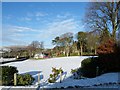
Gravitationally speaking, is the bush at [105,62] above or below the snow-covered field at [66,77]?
above

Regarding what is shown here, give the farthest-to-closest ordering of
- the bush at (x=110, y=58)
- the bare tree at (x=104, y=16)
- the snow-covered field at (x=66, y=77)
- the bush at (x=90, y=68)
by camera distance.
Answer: the bare tree at (x=104, y=16) → the bush at (x=90, y=68) → the bush at (x=110, y=58) → the snow-covered field at (x=66, y=77)

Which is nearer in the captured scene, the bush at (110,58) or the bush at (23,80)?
the bush at (23,80)

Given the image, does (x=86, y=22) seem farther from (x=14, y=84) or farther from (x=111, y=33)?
(x=14, y=84)

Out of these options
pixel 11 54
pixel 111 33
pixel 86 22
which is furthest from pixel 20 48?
pixel 111 33

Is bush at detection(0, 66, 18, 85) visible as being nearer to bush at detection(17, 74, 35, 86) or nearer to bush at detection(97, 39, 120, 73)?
bush at detection(17, 74, 35, 86)

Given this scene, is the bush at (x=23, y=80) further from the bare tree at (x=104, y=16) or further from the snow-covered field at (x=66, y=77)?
the bare tree at (x=104, y=16)

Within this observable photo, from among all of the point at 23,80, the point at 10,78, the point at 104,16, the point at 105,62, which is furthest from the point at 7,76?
the point at 104,16

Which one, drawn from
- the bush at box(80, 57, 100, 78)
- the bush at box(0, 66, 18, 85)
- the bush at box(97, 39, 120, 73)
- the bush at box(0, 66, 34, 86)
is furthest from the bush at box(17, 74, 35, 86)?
the bush at box(97, 39, 120, 73)

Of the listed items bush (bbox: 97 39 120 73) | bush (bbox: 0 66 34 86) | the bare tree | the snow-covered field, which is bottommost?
the snow-covered field

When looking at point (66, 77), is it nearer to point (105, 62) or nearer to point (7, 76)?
point (105, 62)

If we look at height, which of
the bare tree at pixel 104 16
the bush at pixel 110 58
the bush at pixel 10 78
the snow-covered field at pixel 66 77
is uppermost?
the bare tree at pixel 104 16

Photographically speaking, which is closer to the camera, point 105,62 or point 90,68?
point 105,62

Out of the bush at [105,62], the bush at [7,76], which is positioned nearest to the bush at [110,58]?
the bush at [105,62]

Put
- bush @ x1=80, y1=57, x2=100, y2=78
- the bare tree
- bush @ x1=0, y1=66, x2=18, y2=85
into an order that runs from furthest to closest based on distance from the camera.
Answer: the bare tree, bush @ x1=80, y1=57, x2=100, y2=78, bush @ x1=0, y1=66, x2=18, y2=85
